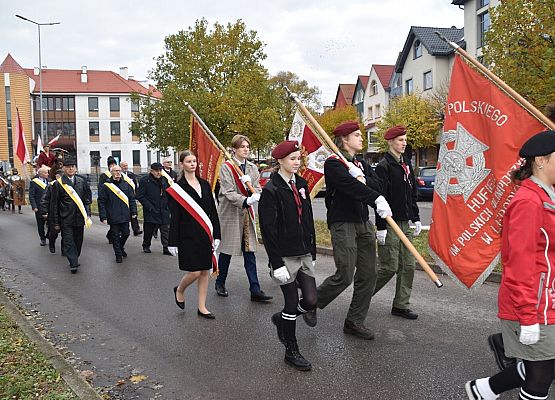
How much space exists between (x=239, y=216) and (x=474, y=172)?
136 inches

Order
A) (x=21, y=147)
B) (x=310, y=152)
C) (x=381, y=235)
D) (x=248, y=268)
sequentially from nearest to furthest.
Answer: (x=381, y=235) < (x=310, y=152) < (x=248, y=268) < (x=21, y=147)

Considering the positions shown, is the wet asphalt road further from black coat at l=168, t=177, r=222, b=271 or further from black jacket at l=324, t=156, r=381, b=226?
black jacket at l=324, t=156, r=381, b=226

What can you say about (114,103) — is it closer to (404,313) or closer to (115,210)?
(115,210)

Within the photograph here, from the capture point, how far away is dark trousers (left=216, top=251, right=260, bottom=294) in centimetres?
720

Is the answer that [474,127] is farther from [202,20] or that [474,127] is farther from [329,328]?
[202,20]

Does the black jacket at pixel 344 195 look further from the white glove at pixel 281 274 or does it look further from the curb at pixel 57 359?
the curb at pixel 57 359

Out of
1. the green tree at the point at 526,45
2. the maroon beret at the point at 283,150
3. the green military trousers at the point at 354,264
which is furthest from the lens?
the green tree at the point at 526,45

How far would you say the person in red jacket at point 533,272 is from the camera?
300cm

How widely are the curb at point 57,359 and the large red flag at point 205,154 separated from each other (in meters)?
3.04

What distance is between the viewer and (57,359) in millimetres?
4895

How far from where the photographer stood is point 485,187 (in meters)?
4.52

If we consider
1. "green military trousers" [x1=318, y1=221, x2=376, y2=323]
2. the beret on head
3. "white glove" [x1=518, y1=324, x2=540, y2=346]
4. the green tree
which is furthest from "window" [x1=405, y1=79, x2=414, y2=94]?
"white glove" [x1=518, y1=324, x2=540, y2=346]

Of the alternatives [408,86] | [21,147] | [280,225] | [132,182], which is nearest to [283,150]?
[280,225]

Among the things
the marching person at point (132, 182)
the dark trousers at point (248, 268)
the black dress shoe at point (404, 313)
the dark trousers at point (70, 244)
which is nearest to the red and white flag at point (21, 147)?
the marching person at point (132, 182)
